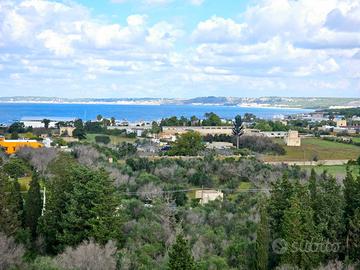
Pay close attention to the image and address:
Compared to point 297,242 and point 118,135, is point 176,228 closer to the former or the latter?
point 297,242

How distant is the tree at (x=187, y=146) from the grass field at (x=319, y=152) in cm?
565

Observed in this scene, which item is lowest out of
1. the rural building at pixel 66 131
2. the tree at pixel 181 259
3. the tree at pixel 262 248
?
the rural building at pixel 66 131

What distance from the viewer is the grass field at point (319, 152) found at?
158 ft

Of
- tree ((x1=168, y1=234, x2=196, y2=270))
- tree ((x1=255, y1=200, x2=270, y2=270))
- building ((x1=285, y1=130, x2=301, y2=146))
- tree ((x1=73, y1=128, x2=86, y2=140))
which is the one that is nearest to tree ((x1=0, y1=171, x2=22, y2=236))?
tree ((x1=168, y1=234, x2=196, y2=270))

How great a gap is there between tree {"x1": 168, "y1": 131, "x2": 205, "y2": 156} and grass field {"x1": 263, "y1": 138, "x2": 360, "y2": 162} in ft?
18.6

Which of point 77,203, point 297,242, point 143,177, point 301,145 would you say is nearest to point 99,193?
point 77,203

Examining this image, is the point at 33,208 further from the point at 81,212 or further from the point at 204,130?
the point at 204,130

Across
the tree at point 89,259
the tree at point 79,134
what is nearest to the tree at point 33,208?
the tree at point 89,259

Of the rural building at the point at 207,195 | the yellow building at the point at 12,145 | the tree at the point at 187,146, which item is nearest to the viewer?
the rural building at the point at 207,195

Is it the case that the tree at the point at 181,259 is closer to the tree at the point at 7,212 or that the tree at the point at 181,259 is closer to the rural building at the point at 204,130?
the tree at the point at 7,212

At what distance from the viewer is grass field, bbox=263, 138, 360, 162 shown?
4828 cm

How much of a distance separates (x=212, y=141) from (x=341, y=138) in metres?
14.2

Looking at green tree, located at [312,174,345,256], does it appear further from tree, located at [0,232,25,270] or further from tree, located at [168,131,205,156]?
tree, located at [168,131,205,156]

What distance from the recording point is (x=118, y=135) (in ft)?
219
